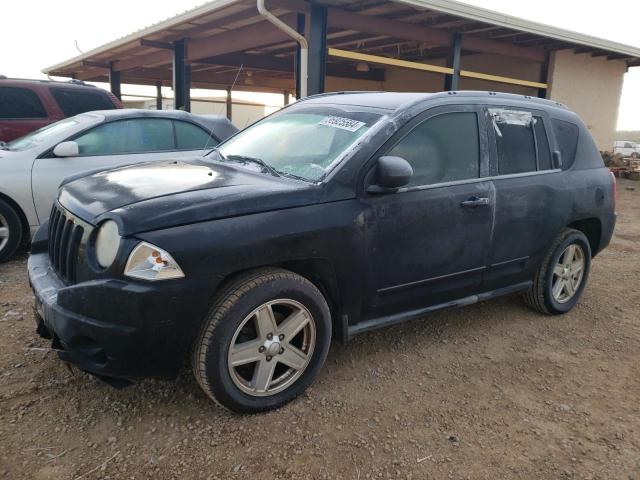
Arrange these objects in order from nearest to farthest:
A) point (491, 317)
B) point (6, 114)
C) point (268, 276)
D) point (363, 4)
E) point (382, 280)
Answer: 1. point (268, 276)
2. point (382, 280)
3. point (491, 317)
4. point (6, 114)
5. point (363, 4)

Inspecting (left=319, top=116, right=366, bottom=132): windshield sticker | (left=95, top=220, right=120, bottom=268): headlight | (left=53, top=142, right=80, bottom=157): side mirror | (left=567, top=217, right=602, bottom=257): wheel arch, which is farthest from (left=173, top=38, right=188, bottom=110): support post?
(left=95, top=220, right=120, bottom=268): headlight

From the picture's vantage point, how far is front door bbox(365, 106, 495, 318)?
3.14m

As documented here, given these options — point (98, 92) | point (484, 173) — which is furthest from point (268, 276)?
point (98, 92)

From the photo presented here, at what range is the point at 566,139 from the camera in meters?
4.34

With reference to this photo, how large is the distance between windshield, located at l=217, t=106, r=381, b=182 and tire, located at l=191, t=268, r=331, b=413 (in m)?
0.71

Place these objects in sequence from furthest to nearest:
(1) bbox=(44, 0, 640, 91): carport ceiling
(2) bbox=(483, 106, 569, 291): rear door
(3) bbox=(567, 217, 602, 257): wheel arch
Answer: (1) bbox=(44, 0, 640, 91): carport ceiling
(3) bbox=(567, 217, 602, 257): wheel arch
(2) bbox=(483, 106, 569, 291): rear door

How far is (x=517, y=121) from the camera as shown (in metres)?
3.95

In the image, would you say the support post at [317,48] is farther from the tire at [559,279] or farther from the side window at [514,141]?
the tire at [559,279]

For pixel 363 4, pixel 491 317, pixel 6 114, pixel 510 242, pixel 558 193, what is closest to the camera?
pixel 510 242

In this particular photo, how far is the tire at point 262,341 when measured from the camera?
102 inches

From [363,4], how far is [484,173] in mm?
6189

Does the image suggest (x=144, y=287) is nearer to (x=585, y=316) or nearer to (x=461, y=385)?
(x=461, y=385)

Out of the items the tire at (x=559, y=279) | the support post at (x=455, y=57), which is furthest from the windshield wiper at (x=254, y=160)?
the support post at (x=455, y=57)

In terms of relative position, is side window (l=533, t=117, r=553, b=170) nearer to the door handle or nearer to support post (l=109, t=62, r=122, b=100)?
the door handle
